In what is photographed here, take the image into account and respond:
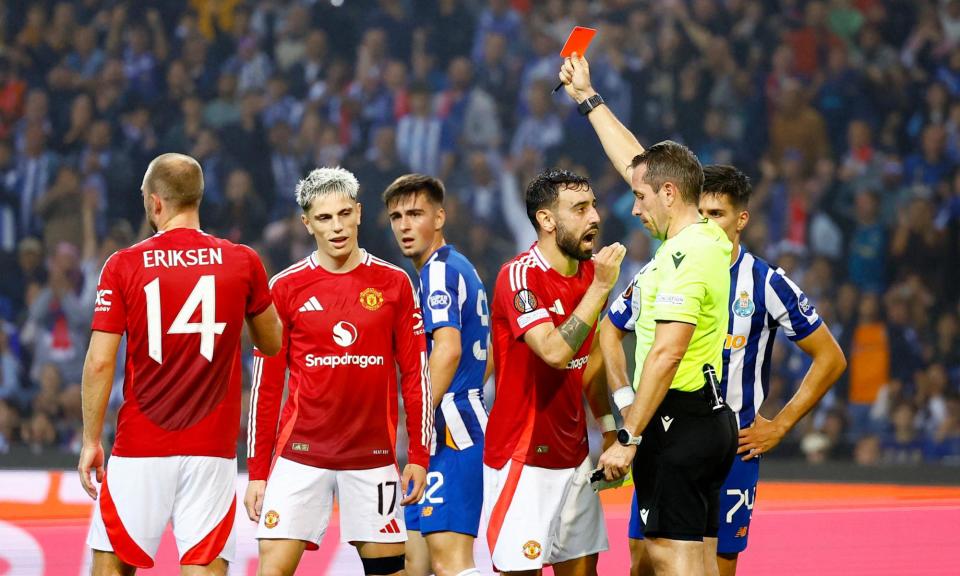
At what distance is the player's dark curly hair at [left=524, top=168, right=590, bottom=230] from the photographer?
5.16 meters

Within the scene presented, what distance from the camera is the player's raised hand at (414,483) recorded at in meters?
4.93

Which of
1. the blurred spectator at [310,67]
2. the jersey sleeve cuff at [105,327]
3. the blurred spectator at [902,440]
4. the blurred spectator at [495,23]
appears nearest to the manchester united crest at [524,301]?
the jersey sleeve cuff at [105,327]

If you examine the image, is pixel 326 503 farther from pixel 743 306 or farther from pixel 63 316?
pixel 63 316

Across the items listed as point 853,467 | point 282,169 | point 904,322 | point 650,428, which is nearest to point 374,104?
point 282,169

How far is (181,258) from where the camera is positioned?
4703 millimetres

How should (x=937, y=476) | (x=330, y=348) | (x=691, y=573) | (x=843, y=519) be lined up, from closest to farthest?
(x=691, y=573), (x=330, y=348), (x=843, y=519), (x=937, y=476)

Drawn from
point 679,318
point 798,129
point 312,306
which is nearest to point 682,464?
point 679,318

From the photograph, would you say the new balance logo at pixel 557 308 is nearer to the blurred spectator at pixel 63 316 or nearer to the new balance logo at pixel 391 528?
the new balance logo at pixel 391 528

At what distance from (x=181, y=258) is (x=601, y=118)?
203cm

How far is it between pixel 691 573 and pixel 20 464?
18.7ft

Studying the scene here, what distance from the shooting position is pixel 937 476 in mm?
8102

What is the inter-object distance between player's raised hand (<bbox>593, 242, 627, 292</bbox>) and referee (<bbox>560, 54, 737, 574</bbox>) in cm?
15

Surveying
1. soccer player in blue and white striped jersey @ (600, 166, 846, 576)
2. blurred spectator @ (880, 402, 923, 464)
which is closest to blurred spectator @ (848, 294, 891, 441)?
blurred spectator @ (880, 402, 923, 464)

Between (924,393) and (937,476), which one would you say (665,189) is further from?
(924,393)
